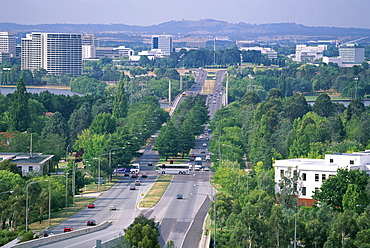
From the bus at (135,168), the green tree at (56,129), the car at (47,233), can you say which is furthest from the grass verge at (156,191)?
the green tree at (56,129)

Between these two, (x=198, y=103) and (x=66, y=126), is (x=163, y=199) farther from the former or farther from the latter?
(x=198, y=103)

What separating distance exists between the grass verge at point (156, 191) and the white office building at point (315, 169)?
42.1 ft

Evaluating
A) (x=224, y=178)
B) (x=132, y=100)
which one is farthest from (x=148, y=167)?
(x=132, y=100)

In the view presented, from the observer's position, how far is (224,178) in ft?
309

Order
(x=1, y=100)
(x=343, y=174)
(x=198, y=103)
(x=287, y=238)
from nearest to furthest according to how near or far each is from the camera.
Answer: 1. (x=287, y=238)
2. (x=343, y=174)
3. (x=1, y=100)
4. (x=198, y=103)

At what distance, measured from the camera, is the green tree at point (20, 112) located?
136 m

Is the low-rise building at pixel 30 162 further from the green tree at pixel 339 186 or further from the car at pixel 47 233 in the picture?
the green tree at pixel 339 186

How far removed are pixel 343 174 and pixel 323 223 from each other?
14.6 metres

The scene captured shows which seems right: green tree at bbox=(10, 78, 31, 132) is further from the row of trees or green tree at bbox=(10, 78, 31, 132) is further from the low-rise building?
the low-rise building

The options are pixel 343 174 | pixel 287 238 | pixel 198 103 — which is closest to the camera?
pixel 287 238

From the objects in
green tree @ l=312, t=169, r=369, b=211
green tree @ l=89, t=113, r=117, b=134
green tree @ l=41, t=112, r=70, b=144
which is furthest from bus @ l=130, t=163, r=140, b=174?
green tree @ l=312, t=169, r=369, b=211

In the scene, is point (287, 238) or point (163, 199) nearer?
point (287, 238)

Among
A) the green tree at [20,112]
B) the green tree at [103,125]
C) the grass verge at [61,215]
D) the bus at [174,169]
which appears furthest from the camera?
the green tree at [20,112]

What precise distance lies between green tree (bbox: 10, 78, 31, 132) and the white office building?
2237 inches
